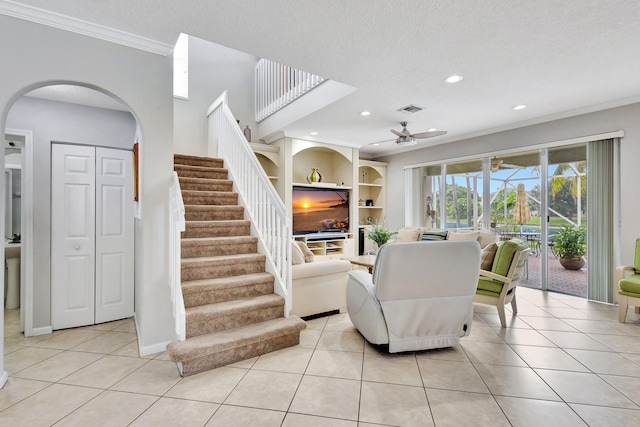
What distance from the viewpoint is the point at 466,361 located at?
250 centimetres

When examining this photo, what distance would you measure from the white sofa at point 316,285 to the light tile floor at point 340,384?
0.42 metres

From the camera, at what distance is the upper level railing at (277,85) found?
4384 mm

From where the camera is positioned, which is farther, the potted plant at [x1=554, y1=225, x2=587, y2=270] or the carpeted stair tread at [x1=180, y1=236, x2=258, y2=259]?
the potted plant at [x1=554, y1=225, x2=587, y2=270]

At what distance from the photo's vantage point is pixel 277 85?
5324 mm

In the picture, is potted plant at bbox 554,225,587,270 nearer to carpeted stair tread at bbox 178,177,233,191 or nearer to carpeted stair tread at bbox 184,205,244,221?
carpeted stair tread at bbox 184,205,244,221

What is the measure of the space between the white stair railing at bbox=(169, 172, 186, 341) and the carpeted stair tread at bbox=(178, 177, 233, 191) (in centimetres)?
131

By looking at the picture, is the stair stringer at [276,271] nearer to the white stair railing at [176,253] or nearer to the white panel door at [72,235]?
the white stair railing at [176,253]

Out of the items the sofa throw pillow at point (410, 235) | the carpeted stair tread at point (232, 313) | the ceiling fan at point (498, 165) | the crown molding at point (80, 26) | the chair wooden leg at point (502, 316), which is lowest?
the chair wooden leg at point (502, 316)

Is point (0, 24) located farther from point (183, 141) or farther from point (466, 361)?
point (466, 361)

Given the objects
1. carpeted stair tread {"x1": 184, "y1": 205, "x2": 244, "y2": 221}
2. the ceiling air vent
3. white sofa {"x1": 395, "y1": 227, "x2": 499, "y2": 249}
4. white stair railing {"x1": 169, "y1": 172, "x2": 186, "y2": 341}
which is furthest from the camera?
white sofa {"x1": 395, "y1": 227, "x2": 499, "y2": 249}

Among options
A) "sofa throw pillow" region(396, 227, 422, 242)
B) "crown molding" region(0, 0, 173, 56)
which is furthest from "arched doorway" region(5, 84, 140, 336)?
"sofa throw pillow" region(396, 227, 422, 242)

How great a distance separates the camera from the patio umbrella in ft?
16.6

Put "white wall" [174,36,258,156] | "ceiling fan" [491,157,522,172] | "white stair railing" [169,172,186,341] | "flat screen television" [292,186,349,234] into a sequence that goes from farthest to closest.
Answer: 1. "flat screen television" [292,186,349,234]
2. "white wall" [174,36,258,156]
3. "ceiling fan" [491,157,522,172]
4. "white stair railing" [169,172,186,341]

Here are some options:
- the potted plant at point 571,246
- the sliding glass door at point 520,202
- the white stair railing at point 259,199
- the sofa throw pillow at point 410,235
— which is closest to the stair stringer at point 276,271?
the white stair railing at point 259,199
